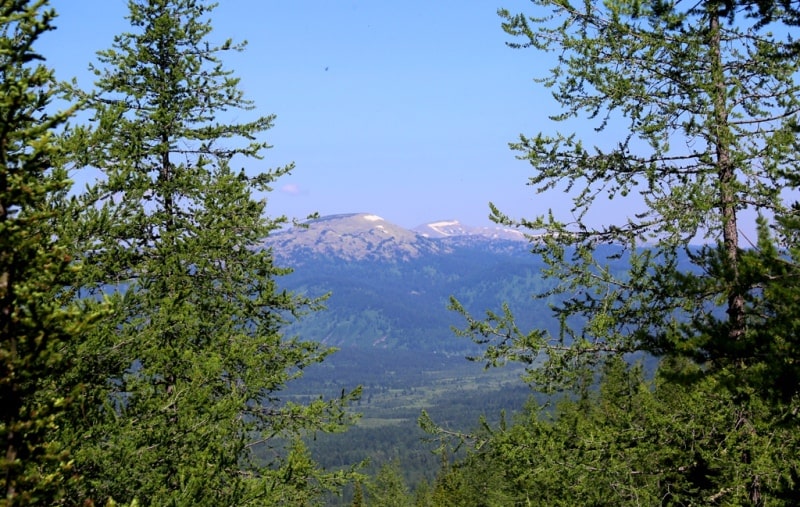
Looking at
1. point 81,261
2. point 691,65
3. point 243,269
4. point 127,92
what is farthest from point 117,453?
point 691,65

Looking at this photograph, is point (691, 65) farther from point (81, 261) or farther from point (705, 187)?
point (81, 261)

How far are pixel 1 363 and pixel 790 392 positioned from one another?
629 cm

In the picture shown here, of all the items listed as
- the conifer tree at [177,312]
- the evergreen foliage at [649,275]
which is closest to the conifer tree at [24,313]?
the conifer tree at [177,312]

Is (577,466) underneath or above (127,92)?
underneath

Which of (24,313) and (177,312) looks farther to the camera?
(177,312)

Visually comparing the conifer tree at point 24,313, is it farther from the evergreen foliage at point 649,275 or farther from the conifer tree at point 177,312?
the evergreen foliage at point 649,275

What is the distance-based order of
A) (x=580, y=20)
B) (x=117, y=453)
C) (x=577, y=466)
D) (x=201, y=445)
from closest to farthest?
(x=117, y=453), (x=577, y=466), (x=201, y=445), (x=580, y=20)

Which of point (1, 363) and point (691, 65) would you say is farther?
point (691, 65)

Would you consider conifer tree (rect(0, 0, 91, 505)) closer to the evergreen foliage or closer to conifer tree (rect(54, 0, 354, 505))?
conifer tree (rect(54, 0, 354, 505))

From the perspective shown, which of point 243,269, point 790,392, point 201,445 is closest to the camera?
point 790,392

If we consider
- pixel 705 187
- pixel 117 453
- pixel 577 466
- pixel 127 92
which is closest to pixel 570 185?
pixel 705 187

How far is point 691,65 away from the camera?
8945 millimetres

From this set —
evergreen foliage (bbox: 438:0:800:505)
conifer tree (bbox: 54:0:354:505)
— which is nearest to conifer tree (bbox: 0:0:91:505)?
Answer: conifer tree (bbox: 54:0:354:505)

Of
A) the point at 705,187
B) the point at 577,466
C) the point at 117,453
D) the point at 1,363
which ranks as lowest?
the point at 577,466
